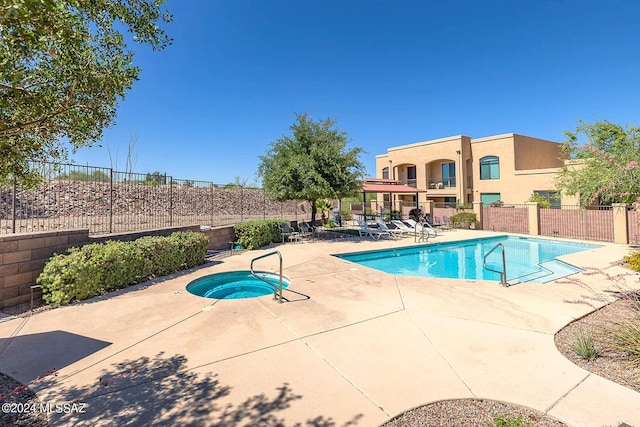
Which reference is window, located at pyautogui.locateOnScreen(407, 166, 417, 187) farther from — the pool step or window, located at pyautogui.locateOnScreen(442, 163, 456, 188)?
the pool step

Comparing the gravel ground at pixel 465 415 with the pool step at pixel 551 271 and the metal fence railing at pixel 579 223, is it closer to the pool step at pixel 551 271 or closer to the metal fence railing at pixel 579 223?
the pool step at pixel 551 271

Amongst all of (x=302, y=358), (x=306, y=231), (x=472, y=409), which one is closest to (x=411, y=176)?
(x=306, y=231)

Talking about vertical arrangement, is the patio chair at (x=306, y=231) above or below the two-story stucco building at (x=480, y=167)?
below

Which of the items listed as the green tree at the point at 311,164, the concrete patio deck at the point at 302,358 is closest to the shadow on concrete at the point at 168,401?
the concrete patio deck at the point at 302,358

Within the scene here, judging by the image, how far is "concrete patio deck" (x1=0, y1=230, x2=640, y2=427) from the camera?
2.70 meters

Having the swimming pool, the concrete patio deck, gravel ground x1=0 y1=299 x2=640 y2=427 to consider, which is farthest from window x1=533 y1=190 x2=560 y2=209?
gravel ground x1=0 y1=299 x2=640 y2=427

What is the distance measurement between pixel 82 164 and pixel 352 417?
7773 mm

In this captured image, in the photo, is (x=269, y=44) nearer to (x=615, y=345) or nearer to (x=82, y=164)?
(x=82, y=164)

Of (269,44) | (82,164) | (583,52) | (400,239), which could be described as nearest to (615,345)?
(82,164)

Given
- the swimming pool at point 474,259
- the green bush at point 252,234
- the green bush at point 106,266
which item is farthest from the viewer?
the green bush at point 252,234

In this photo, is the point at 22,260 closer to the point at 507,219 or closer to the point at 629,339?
the point at 629,339

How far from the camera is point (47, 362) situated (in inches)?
138

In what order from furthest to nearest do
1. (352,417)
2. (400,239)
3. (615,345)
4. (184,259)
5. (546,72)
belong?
1. (546,72)
2. (400,239)
3. (184,259)
4. (615,345)
5. (352,417)

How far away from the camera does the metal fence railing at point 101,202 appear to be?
601 centimetres
